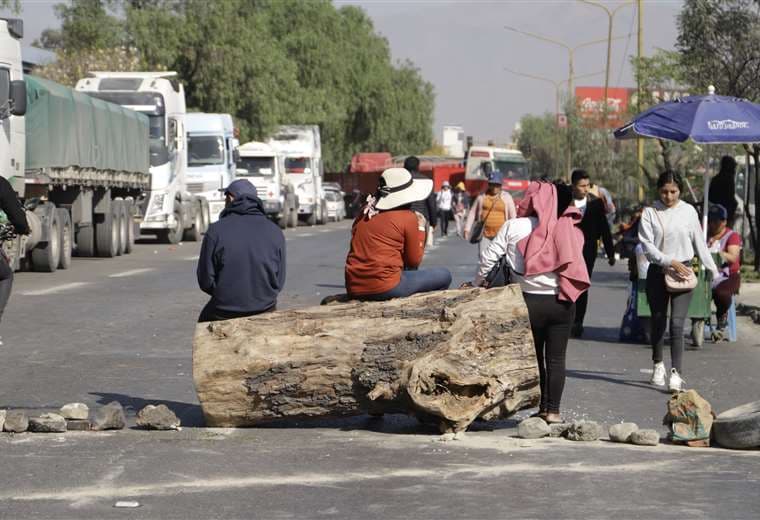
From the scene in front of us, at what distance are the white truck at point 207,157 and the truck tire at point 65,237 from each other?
14.1 metres

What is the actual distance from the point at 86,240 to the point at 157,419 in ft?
70.2

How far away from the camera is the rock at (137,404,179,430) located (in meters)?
9.30

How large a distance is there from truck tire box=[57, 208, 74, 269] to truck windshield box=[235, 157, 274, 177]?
78.8 ft

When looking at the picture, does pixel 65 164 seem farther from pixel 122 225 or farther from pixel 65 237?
pixel 122 225

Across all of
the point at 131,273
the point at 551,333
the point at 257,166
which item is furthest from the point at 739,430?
the point at 257,166

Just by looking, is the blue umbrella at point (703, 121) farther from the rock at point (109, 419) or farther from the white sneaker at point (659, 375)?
the rock at point (109, 419)

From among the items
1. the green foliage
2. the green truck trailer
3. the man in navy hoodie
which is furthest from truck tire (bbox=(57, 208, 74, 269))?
the green foliage

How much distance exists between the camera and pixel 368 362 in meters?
9.22

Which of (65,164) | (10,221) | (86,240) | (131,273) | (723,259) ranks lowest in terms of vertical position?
(131,273)

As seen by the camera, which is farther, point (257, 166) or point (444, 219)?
point (257, 166)

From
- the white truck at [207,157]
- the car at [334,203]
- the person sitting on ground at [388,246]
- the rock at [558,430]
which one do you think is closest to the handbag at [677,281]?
the person sitting on ground at [388,246]

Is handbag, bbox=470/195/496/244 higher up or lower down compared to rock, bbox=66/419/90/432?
higher up

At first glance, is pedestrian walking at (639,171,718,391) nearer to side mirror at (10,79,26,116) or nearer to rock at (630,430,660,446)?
rock at (630,430,660,446)

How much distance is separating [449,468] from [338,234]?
39.5 meters
